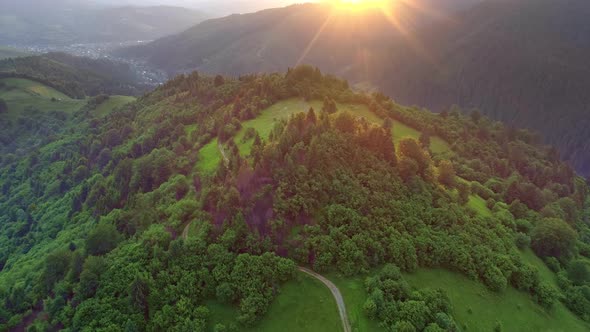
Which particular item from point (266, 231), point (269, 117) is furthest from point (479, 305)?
point (269, 117)

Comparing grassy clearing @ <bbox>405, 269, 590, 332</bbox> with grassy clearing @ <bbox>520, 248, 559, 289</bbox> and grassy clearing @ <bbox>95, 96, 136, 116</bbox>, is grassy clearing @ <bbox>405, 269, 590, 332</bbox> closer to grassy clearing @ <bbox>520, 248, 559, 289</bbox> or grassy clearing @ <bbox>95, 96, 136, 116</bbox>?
grassy clearing @ <bbox>520, 248, 559, 289</bbox>

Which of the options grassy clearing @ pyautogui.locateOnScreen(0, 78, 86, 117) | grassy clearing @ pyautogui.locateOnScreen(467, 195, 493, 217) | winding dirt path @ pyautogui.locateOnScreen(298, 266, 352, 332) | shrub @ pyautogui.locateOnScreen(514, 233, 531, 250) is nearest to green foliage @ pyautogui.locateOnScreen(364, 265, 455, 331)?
winding dirt path @ pyautogui.locateOnScreen(298, 266, 352, 332)

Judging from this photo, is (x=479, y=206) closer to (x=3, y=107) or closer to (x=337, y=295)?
(x=337, y=295)

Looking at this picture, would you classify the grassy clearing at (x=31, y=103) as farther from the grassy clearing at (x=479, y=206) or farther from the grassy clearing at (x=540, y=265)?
the grassy clearing at (x=540, y=265)

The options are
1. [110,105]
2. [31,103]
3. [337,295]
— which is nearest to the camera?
[337,295]

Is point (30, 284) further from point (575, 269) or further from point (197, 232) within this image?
point (575, 269)
